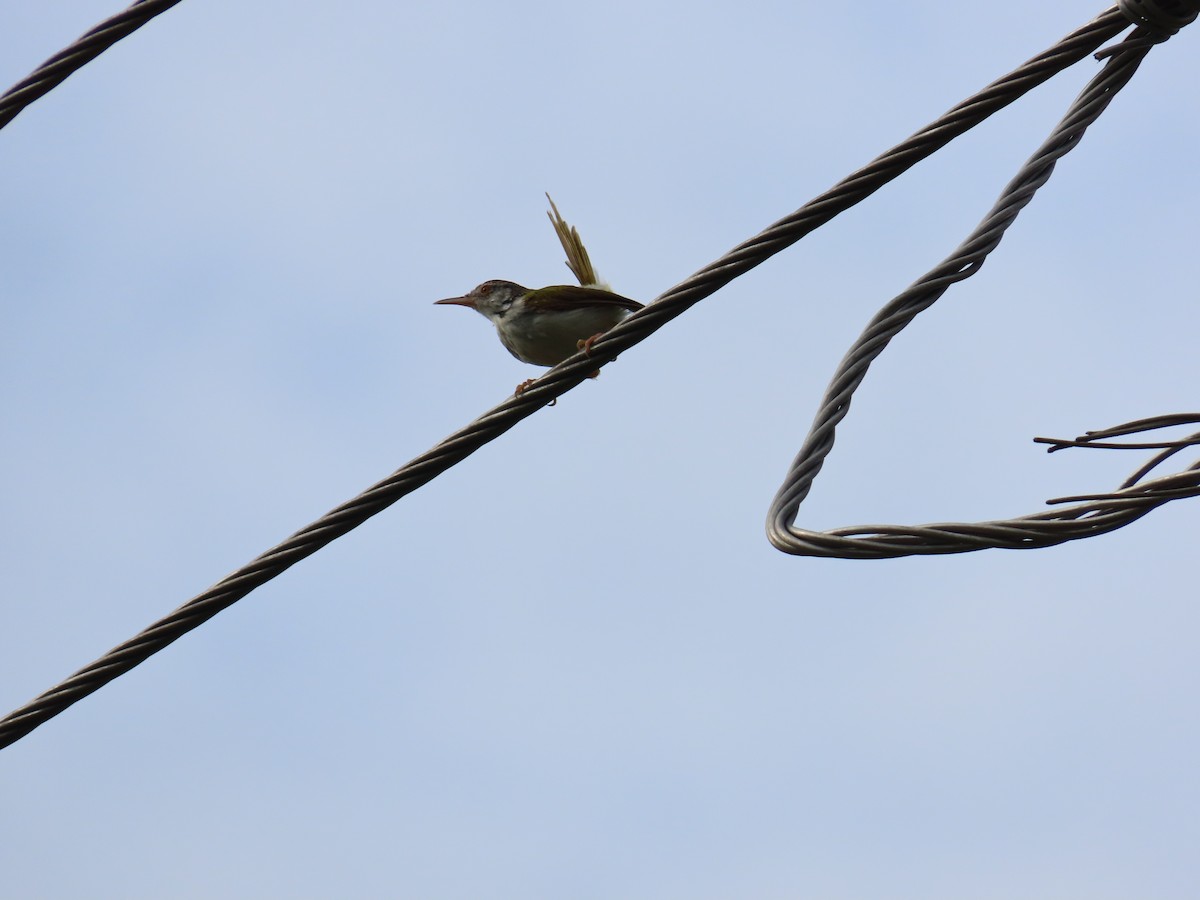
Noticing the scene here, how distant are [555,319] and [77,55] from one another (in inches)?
133

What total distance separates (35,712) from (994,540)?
7.83 feet

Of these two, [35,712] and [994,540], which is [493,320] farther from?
[994,540]

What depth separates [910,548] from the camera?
8.36ft

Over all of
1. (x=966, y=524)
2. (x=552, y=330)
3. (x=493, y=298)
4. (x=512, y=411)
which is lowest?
(x=966, y=524)

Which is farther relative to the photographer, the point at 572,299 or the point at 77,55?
the point at 572,299

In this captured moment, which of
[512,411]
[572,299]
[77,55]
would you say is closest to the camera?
[77,55]

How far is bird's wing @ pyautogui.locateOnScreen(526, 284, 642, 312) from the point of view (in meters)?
6.11

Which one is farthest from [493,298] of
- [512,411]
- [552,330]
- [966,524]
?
[966,524]

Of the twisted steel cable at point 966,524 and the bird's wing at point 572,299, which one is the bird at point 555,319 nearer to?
the bird's wing at point 572,299

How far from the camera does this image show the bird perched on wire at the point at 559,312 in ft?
20.4

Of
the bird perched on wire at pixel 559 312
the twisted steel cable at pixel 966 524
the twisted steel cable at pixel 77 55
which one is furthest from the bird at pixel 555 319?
the twisted steel cable at pixel 966 524

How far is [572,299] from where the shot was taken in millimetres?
6273

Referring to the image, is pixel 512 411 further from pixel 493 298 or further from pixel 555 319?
pixel 493 298

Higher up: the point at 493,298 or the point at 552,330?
the point at 493,298
